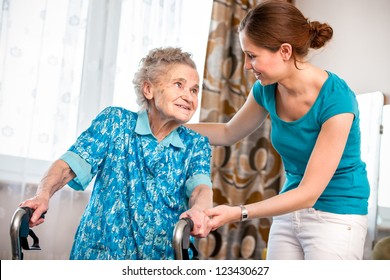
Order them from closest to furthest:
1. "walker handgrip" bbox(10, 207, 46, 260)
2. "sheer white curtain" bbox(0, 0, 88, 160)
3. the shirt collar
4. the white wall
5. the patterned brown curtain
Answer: "walker handgrip" bbox(10, 207, 46, 260), the shirt collar, "sheer white curtain" bbox(0, 0, 88, 160), the white wall, the patterned brown curtain

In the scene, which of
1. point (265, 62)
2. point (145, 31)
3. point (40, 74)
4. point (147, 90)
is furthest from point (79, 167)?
point (145, 31)

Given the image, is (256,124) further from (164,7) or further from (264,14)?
(164,7)

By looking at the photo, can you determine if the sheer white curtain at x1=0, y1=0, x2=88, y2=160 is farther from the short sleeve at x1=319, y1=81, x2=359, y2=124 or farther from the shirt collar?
the short sleeve at x1=319, y1=81, x2=359, y2=124

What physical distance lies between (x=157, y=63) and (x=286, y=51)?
46 centimetres

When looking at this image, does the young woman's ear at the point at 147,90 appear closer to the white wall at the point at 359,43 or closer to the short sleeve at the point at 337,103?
the short sleeve at the point at 337,103

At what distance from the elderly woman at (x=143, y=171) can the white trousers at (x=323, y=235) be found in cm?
44

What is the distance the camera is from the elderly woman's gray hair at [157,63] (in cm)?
180

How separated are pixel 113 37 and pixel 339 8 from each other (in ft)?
5.83

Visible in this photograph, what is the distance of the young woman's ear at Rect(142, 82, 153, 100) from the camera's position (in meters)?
1.81

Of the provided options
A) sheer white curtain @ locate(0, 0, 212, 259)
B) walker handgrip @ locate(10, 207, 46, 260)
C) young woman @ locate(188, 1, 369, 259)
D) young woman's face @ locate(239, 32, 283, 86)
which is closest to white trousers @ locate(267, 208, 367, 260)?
young woman @ locate(188, 1, 369, 259)

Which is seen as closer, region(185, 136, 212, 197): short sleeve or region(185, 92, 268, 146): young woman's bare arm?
region(185, 136, 212, 197): short sleeve

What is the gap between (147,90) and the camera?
1824mm

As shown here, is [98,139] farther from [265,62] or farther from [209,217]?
[265,62]
